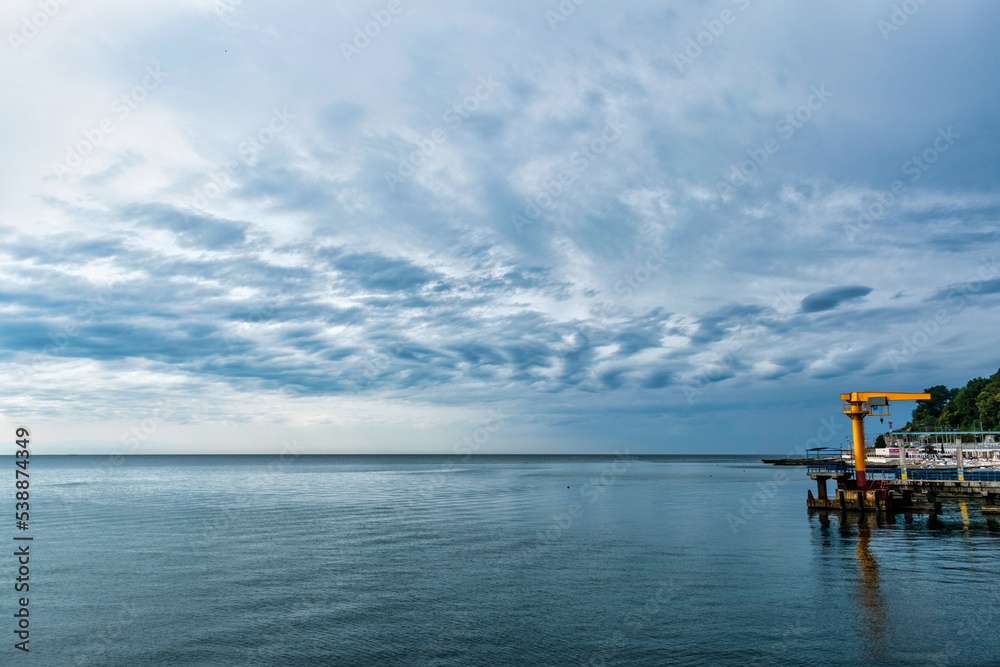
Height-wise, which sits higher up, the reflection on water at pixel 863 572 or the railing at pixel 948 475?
the railing at pixel 948 475

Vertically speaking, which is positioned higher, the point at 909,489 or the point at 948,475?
the point at 948,475

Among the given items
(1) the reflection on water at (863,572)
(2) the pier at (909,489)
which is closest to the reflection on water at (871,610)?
(1) the reflection on water at (863,572)

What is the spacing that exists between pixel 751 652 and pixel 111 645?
75.6ft

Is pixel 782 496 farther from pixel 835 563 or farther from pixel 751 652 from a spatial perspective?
pixel 751 652

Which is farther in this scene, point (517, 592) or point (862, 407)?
point (862, 407)

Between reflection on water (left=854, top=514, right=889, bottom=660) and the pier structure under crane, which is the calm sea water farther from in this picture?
the pier structure under crane

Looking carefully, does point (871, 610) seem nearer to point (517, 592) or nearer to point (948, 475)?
point (517, 592)

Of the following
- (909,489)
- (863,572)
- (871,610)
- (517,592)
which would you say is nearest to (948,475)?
(909,489)

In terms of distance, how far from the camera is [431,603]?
88.2 feet

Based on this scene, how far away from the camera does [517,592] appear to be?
94.3 feet

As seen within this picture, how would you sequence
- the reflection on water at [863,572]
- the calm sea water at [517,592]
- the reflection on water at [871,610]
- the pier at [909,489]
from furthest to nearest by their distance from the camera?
the pier at [909,489]
the reflection on water at [863,572]
the calm sea water at [517,592]
the reflection on water at [871,610]

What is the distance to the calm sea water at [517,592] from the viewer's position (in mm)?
21047

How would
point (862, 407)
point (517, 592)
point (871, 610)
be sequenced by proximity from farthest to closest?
point (862, 407), point (517, 592), point (871, 610)

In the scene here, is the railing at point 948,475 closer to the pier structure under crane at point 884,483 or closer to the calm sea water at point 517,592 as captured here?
the pier structure under crane at point 884,483
